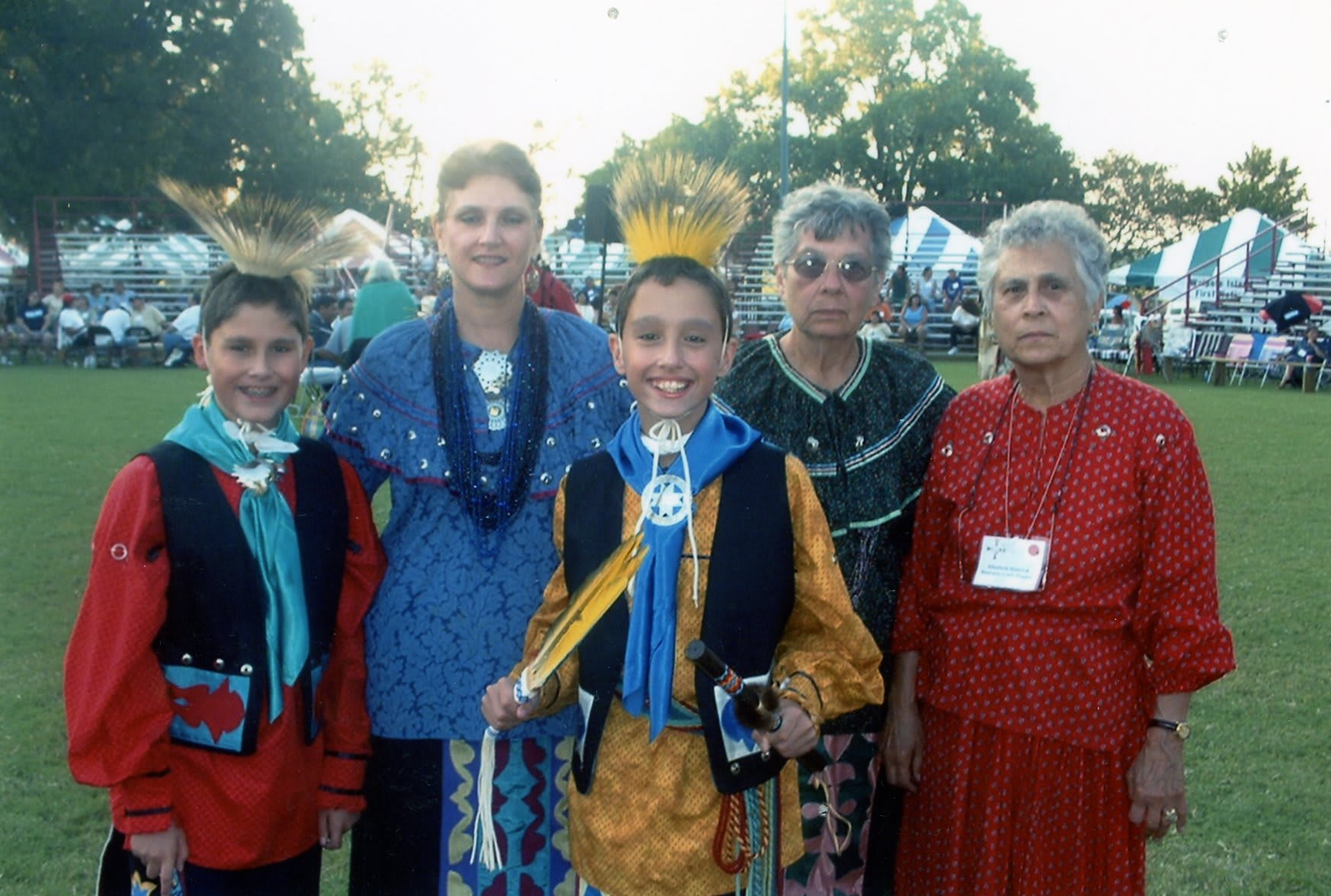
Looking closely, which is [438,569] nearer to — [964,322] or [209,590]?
[209,590]

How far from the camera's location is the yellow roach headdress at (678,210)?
219cm

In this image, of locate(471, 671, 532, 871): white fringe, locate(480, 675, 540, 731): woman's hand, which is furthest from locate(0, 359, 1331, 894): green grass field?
locate(480, 675, 540, 731): woman's hand

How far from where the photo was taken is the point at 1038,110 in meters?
45.0

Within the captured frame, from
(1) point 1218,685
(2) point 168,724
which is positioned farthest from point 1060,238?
(1) point 1218,685

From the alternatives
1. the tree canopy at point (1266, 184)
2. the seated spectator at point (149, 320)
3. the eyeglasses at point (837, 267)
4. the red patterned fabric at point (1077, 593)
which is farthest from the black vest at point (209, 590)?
the tree canopy at point (1266, 184)

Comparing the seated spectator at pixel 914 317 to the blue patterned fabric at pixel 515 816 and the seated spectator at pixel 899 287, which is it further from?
the blue patterned fabric at pixel 515 816

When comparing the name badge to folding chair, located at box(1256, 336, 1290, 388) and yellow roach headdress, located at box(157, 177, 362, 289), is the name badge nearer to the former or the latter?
yellow roach headdress, located at box(157, 177, 362, 289)

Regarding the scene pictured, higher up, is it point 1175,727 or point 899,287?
point 899,287

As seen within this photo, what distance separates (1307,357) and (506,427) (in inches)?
736

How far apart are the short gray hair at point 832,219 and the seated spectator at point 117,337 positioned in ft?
67.5

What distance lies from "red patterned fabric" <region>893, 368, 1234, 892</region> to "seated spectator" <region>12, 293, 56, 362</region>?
21.9 m

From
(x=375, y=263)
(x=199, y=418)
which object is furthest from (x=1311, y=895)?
(x=375, y=263)

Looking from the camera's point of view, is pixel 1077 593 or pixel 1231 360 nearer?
pixel 1077 593

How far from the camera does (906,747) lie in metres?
2.56
